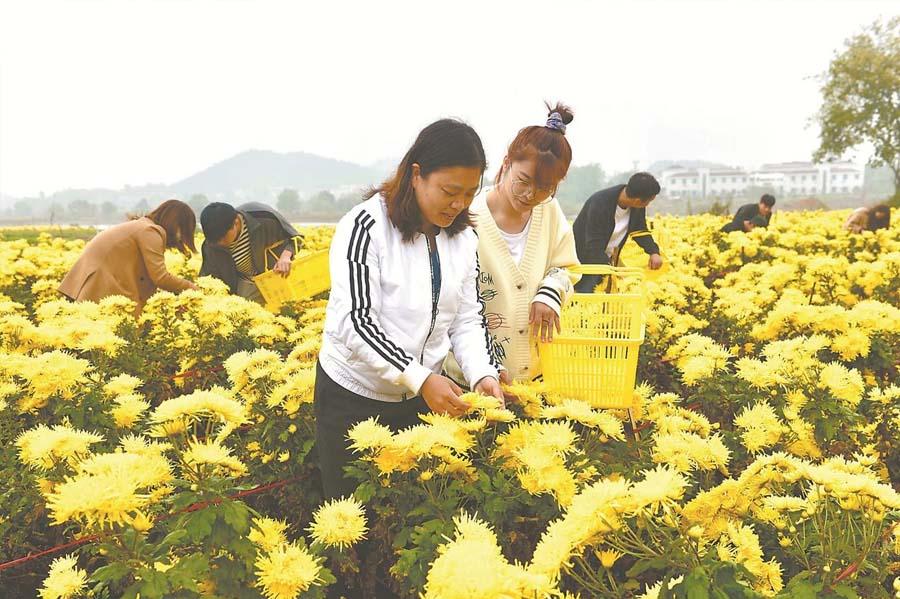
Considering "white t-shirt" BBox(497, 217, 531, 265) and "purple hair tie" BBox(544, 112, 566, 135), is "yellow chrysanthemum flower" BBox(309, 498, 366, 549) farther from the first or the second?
"purple hair tie" BBox(544, 112, 566, 135)

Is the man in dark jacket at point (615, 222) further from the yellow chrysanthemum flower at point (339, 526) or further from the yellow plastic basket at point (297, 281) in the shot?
the yellow chrysanthemum flower at point (339, 526)

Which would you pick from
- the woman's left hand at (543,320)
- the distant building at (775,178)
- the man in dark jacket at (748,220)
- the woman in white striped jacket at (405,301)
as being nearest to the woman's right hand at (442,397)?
the woman in white striped jacket at (405,301)

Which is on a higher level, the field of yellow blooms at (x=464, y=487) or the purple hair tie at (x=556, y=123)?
the purple hair tie at (x=556, y=123)

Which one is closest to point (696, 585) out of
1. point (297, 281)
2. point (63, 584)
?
point (63, 584)

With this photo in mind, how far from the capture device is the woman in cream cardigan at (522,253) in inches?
93.4

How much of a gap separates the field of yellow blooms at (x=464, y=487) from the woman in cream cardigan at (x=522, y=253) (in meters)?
0.27

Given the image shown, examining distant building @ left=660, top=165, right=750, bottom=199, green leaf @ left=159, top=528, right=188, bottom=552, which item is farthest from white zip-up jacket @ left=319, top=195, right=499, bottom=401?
distant building @ left=660, top=165, right=750, bottom=199

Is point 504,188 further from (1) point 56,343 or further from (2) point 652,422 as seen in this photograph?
(1) point 56,343

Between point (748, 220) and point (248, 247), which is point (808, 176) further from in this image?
point (248, 247)

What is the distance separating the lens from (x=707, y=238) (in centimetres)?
835

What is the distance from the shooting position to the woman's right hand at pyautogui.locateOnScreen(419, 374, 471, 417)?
179 centimetres

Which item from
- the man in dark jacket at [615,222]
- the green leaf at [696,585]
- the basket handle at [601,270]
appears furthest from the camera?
the man in dark jacket at [615,222]

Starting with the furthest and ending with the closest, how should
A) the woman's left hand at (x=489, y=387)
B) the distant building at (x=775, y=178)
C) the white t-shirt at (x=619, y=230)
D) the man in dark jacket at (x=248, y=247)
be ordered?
the distant building at (x=775, y=178) → the white t-shirt at (x=619, y=230) → the man in dark jacket at (x=248, y=247) → the woman's left hand at (x=489, y=387)

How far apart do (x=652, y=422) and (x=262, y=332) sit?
6.21 ft
